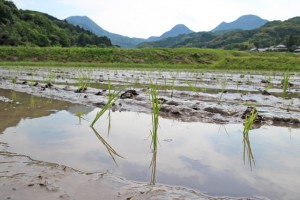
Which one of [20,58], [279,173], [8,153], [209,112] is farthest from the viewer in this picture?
[20,58]

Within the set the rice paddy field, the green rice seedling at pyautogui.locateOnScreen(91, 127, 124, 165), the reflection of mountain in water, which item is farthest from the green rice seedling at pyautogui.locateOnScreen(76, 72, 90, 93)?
the green rice seedling at pyautogui.locateOnScreen(91, 127, 124, 165)

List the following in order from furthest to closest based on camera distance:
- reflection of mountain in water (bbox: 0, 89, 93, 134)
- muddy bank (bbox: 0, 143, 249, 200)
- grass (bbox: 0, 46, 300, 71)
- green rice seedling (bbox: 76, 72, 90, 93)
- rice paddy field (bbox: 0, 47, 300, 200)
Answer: grass (bbox: 0, 46, 300, 71), green rice seedling (bbox: 76, 72, 90, 93), reflection of mountain in water (bbox: 0, 89, 93, 134), rice paddy field (bbox: 0, 47, 300, 200), muddy bank (bbox: 0, 143, 249, 200)

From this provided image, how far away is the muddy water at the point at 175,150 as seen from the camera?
1900mm

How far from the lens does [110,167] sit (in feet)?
6.80

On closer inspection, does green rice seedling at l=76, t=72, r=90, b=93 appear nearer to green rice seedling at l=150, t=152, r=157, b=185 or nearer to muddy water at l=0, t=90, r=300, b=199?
muddy water at l=0, t=90, r=300, b=199

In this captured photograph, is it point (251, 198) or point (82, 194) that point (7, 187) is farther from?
point (251, 198)

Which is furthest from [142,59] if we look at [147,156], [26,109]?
[147,156]

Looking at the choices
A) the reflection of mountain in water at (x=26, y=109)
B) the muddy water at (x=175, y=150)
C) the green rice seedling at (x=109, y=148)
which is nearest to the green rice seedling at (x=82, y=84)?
the reflection of mountain in water at (x=26, y=109)

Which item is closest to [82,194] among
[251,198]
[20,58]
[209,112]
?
[251,198]

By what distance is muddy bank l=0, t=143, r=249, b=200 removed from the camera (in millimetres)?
1618

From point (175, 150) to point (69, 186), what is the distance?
3.32 ft

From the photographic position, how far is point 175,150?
2.52 m

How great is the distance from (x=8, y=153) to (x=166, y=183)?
118 centimetres

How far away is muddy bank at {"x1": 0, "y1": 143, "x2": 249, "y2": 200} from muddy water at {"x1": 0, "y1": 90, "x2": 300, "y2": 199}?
0.37ft
